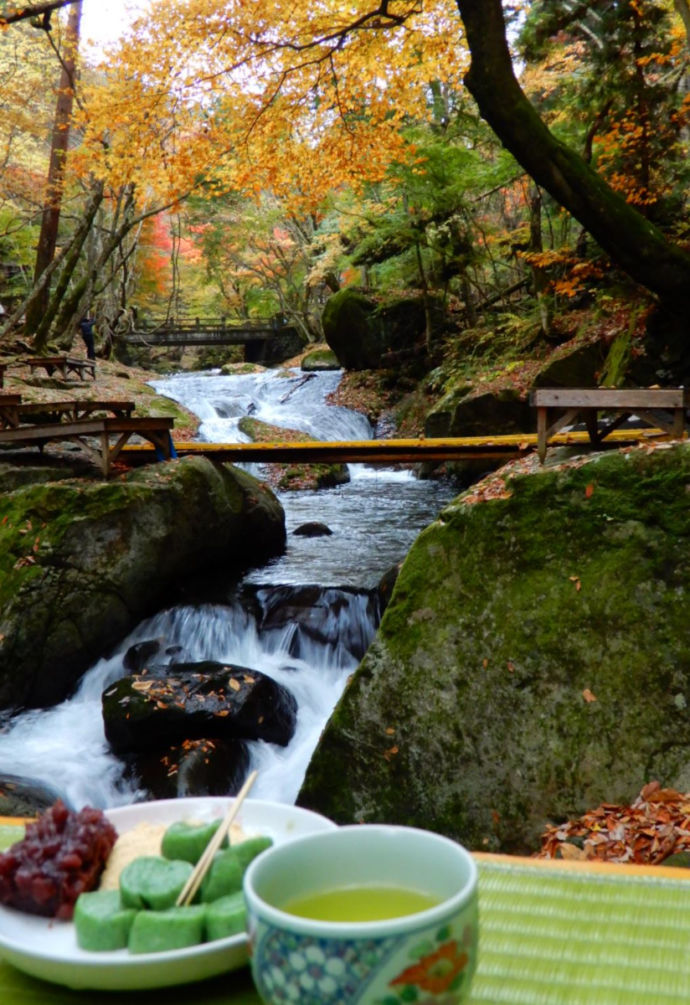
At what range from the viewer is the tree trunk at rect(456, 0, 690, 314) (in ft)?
25.3

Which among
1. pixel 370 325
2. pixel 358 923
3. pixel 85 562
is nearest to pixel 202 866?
pixel 358 923

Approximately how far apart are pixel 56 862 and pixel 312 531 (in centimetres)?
1058

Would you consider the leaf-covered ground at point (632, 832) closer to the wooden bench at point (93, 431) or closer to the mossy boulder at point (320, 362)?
the wooden bench at point (93, 431)

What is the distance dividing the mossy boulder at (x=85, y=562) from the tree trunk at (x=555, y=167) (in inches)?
204

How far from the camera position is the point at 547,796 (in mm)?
4121

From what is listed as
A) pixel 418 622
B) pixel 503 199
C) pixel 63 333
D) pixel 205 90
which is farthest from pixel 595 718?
pixel 503 199

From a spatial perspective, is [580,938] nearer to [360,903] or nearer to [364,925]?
[360,903]

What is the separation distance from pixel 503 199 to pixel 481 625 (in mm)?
21519

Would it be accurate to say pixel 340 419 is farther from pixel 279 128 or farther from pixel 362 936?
pixel 362 936

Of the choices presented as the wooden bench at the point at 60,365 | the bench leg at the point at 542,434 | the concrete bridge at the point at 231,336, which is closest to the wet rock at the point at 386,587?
the bench leg at the point at 542,434

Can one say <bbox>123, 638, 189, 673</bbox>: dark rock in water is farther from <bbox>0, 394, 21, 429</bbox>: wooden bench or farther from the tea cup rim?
the tea cup rim

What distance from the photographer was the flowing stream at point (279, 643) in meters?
6.15

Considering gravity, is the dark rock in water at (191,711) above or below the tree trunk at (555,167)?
below

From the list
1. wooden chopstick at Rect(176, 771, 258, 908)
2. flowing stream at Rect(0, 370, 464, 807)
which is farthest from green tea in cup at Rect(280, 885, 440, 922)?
flowing stream at Rect(0, 370, 464, 807)
